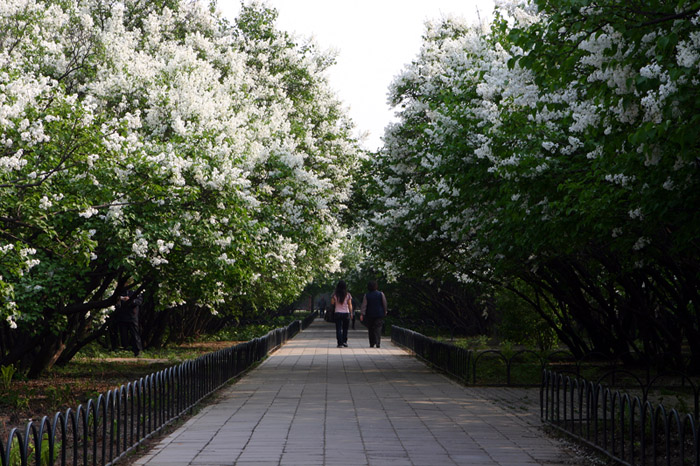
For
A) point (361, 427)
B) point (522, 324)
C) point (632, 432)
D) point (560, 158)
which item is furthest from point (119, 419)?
point (522, 324)

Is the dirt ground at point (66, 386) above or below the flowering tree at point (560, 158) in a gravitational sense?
below

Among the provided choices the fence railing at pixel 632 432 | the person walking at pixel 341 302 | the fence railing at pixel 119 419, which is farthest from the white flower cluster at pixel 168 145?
the fence railing at pixel 632 432

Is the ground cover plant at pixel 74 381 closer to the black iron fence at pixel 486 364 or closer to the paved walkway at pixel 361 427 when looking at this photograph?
the paved walkway at pixel 361 427

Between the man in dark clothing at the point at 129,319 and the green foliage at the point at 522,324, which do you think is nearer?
the man in dark clothing at the point at 129,319

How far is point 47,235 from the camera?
10367 millimetres

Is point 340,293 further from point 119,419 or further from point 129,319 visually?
point 119,419

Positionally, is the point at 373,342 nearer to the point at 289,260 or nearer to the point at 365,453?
the point at 289,260

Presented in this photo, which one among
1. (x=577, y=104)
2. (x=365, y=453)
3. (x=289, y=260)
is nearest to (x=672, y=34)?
(x=577, y=104)

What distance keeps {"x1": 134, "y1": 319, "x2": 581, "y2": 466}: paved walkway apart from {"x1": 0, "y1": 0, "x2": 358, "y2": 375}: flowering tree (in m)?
2.39

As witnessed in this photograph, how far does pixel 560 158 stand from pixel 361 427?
3.78 metres

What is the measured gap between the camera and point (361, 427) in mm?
9297

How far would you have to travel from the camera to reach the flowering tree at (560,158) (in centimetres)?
598

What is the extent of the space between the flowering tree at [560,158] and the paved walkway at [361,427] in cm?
229

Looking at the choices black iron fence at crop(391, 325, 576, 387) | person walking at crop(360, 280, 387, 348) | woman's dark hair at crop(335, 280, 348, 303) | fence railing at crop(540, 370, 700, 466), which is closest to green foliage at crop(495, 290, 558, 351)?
black iron fence at crop(391, 325, 576, 387)
